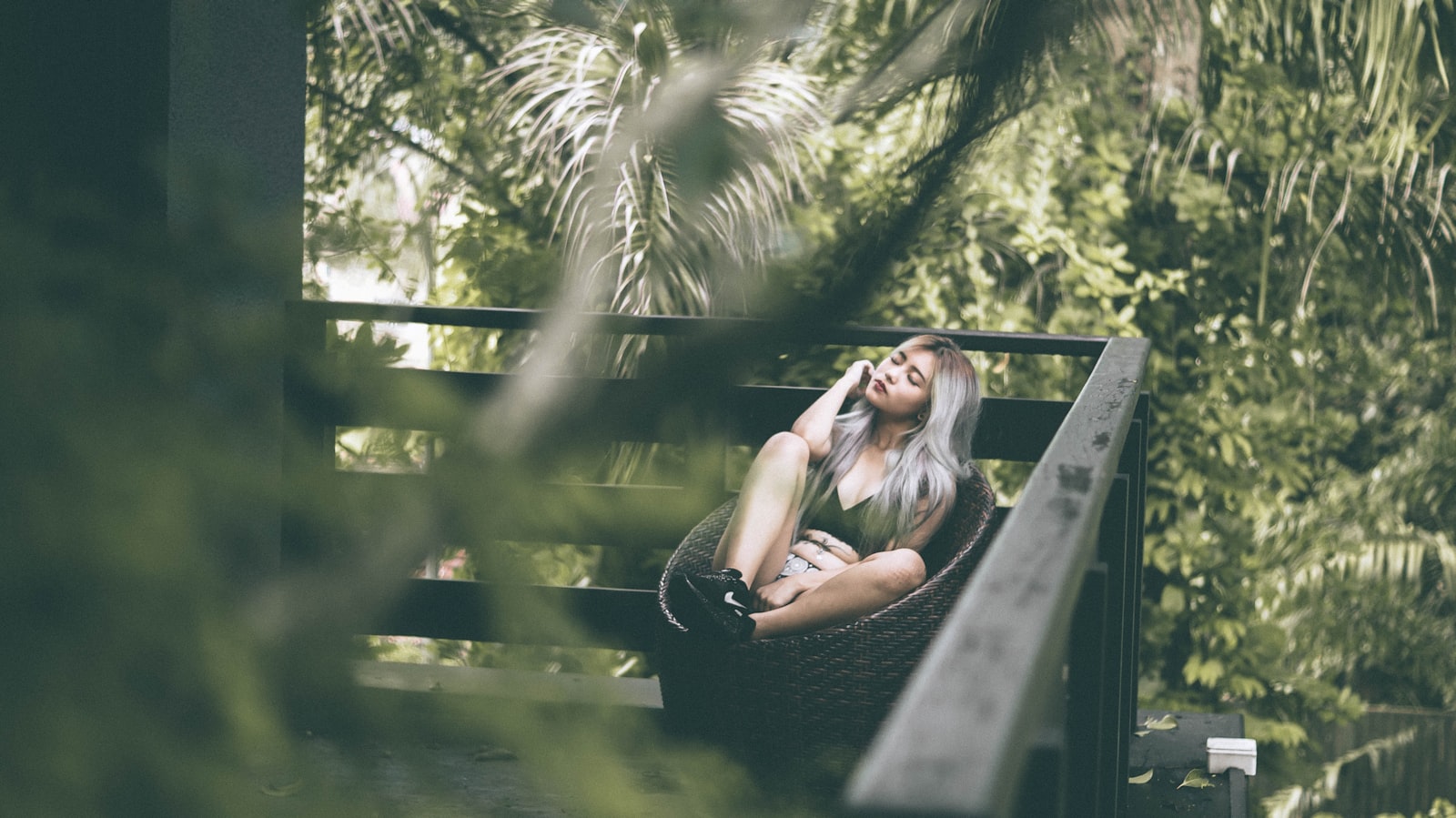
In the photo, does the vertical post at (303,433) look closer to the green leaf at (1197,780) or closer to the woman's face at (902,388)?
the woman's face at (902,388)

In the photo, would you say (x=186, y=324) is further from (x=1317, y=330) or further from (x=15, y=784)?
(x=1317, y=330)

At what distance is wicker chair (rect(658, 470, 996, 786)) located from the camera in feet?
7.80

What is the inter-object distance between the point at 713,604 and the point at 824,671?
22 cm

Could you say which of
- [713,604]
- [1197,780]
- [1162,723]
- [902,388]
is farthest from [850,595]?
[1162,723]

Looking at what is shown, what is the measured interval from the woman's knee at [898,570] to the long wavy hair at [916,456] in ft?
0.13

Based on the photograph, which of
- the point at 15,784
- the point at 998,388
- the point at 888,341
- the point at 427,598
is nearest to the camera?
the point at 15,784

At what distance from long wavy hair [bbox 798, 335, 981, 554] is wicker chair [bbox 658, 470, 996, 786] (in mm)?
78

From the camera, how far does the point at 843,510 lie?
2543 millimetres

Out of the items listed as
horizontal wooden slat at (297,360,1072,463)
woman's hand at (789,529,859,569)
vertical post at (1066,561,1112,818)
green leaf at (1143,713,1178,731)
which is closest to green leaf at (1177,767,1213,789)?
green leaf at (1143,713,1178,731)

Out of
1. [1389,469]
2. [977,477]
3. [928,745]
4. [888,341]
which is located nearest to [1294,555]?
[1389,469]

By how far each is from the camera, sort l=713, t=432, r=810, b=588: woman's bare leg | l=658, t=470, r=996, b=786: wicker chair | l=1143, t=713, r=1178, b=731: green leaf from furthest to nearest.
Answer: l=1143, t=713, r=1178, b=731: green leaf → l=713, t=432, r=810, b=588: woman's bare leg → l=658, t=470, r=996, b=786: wicker chair

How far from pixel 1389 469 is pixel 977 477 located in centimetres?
445

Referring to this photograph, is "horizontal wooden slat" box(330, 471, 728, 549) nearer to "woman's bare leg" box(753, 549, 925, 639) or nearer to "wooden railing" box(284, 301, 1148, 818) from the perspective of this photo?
"wooden railing" box(284, 301, 1148, 818)

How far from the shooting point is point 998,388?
512cm
